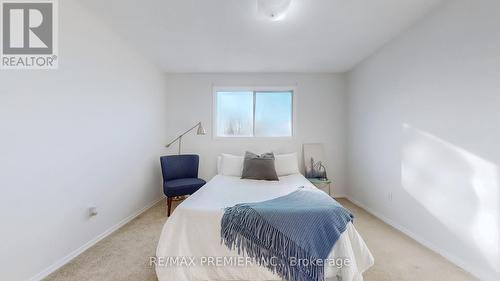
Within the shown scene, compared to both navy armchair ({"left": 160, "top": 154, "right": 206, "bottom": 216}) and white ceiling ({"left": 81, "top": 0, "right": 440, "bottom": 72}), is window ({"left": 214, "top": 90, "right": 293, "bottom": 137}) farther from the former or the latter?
navy armchair ({"left": 160, "top": 154, "right": 206, "bottom": 216})

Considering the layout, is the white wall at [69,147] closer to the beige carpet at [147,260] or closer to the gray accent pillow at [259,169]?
the beige carpet at [147,260]

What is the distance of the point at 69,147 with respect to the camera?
2.00m

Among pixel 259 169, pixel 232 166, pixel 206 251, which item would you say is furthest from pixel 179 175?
pixel 206 251

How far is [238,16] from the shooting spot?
2230mm

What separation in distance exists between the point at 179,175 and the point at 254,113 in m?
1.81

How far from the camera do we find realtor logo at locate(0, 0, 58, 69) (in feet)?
5.26

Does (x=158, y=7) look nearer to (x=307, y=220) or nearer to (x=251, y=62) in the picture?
(x=251, y=62)

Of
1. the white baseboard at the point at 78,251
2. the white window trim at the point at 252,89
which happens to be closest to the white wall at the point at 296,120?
the white window trim at the point at 252,89

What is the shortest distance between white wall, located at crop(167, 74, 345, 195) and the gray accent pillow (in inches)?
31.7

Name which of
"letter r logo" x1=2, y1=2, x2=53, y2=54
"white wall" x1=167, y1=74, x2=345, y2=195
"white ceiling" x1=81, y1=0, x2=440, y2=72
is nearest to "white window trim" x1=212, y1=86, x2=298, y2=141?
"white wall" x1=167, y1=74, x2=345, y2=195

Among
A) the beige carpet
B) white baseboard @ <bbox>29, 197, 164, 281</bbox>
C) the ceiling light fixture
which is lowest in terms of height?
the beige carpet

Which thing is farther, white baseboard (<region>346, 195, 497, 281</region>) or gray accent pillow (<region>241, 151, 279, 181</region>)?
gray accent pillow (<region>241, 151, 279, 181</region>)

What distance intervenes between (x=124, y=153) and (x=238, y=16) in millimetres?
2256

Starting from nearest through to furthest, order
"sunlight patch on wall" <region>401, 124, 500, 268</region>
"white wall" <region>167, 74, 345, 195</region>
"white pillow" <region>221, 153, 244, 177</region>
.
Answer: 1. "sunlight patch on wall" <region>401, 124, 500, 268</region>
2. "white pillow" <region>221, 153, 244, 177</region>
3. "white wall" <region>167, 74, 345, 195</region>
